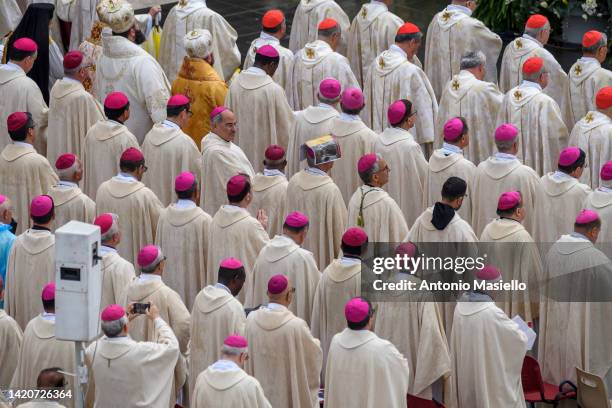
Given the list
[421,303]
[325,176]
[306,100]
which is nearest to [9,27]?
[306,100]

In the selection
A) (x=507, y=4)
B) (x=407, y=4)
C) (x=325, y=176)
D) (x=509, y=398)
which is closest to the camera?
(x=509, y=398)

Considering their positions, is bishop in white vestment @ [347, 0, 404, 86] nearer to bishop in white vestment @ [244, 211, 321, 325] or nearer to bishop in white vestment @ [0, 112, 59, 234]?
bishop in white vestment @ [0, 112, 59, 234]

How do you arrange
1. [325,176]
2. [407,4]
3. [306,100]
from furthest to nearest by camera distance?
[407,4], [306,100], [325,176]

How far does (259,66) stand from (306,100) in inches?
50.9

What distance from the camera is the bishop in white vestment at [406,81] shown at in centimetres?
1578

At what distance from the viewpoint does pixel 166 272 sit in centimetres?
1349

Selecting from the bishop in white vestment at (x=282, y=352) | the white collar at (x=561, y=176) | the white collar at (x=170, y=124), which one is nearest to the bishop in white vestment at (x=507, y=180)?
the white collar at (x=561, y=176)

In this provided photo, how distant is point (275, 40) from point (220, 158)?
2.78m

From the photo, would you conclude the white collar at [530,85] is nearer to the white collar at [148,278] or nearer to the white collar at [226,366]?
the white collar at [148,278]

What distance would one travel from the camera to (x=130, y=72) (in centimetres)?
1570

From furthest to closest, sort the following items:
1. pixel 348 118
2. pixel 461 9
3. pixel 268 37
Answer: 1. pixel 461 9
2. pixel 268 37
3. pixel 348 118

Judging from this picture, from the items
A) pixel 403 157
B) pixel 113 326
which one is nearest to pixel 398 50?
pixel 403 157

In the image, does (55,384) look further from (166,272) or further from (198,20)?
(198,20)

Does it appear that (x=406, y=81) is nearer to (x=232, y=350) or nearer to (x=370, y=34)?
(x=370, y=34)
